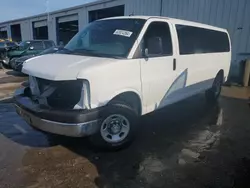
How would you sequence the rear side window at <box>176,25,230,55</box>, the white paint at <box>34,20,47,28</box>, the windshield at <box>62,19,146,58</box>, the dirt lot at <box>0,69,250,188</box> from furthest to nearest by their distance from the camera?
the white paint at <box>34,20,47,28</box> < the rear side window at <box>176,25,230,55</box> < the windshield at <box>62,19,146,58</box> < the dirt lot at <box>0,69,250,188</box>

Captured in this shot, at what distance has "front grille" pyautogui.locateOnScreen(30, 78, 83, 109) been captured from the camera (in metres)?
3.35

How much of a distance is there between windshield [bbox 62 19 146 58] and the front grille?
801mm

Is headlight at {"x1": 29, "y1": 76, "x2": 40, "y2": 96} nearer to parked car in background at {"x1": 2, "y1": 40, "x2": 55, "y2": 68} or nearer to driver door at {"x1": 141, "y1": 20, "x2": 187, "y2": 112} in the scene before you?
driver door at {"x1": 141, "y1": 20, "x2": 187, "y2": 112}

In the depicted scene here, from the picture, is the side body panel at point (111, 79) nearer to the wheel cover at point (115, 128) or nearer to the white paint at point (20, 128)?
the wheel cover at point (115, 128)

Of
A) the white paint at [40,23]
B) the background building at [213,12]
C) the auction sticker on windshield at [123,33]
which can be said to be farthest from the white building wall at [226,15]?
the white paint at [40,23]

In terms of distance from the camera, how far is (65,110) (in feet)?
10.9

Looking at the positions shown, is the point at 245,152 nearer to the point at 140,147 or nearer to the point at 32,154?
the point at 140,147

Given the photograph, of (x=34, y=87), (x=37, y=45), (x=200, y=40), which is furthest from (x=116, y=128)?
(x=37, y=45)

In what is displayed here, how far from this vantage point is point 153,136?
4.59 meters

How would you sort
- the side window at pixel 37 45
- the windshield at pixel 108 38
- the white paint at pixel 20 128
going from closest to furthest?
the windshield at pixel 108 38 → the white paint at pixel 20 128 → the side window at pixel 37 45

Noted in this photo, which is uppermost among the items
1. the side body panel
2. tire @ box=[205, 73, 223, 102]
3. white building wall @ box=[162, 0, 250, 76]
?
white building wall @ box=[162, 0, 250, 76]

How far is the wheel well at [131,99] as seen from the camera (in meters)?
3.81

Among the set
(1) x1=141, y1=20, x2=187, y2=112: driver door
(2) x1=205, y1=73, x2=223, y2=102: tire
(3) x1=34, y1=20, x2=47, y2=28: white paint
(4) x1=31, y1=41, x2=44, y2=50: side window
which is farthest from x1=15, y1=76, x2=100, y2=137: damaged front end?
(3) x1=34, y1=20, x2=47, y2=28: white paint

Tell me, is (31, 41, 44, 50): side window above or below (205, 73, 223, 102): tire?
above
